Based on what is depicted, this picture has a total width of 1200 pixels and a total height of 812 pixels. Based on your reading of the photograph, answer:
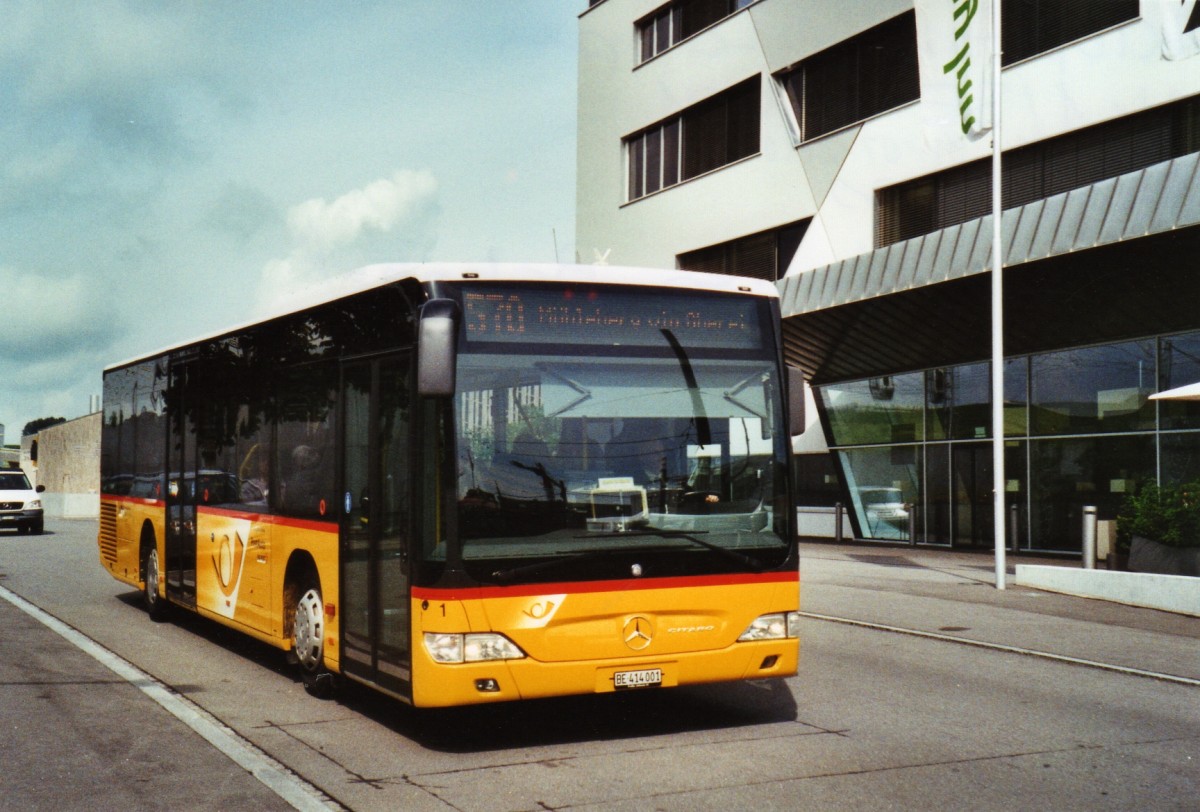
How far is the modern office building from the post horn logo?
42.8ft

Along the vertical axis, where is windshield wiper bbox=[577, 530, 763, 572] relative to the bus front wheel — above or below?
above

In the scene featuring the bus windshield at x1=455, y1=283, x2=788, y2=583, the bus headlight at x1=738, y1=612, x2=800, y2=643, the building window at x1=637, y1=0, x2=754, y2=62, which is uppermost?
the building window at x1=637, y1=0, x2=754, y2=62

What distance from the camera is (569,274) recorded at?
7.42 meters

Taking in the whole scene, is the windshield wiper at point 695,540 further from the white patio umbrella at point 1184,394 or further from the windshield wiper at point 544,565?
the white patio umbrella at point 1184,394

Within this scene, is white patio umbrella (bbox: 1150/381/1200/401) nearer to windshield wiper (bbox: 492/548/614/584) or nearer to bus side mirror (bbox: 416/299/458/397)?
windshield wiper (bbox: 492/548/614/584)

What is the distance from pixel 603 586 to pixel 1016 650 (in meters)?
5.87

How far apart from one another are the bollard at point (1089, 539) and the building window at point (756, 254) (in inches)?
476

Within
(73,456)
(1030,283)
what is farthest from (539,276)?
(73,456)

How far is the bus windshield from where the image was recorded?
6980 mm

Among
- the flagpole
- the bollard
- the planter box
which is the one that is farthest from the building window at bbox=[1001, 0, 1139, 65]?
the planter box

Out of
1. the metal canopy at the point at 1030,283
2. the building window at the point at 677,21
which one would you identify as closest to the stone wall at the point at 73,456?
the building window at the point at 677,21

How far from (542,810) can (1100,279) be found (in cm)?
1694

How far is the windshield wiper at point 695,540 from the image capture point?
283 inches

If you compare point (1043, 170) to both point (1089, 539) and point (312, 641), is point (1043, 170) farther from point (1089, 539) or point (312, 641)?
point (312, 641)
